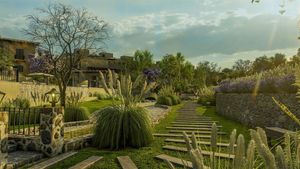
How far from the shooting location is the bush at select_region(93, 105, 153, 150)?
750cm

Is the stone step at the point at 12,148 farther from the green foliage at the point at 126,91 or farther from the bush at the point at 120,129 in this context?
the green foliage at the point at 126,91

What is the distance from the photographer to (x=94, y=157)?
651cm

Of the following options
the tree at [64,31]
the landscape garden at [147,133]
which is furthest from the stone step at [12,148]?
the tree at [64,31]

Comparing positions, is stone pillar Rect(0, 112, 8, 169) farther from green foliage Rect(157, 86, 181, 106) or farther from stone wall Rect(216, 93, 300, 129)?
green foliage Rect(157, 86, 181, 106)

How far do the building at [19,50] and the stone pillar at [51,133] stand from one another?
39.4m

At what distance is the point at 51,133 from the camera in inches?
273

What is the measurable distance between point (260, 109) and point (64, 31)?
1266cm

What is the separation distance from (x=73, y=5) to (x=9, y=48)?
2720 centimetres

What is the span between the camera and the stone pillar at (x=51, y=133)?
687 cm

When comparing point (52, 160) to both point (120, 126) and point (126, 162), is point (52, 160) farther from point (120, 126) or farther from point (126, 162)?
point (120, 126)

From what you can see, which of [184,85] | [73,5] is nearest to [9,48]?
[184,85]

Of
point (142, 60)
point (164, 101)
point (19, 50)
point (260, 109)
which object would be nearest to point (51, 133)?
point (260, 109)

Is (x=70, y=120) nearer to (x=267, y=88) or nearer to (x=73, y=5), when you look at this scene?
(x=267, y=88)

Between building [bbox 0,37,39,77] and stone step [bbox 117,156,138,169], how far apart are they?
40.7 m
